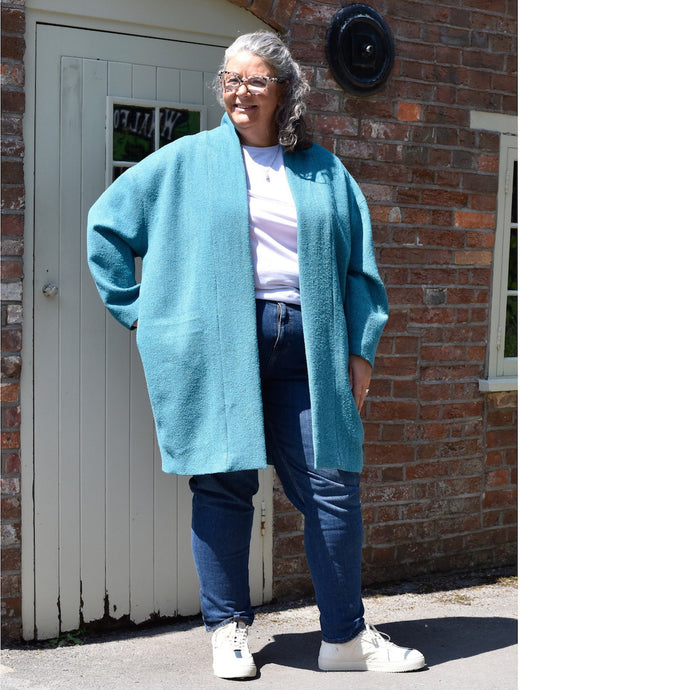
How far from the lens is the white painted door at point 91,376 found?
3404 mm

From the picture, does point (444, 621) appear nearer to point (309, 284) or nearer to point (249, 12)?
point (309, 284)

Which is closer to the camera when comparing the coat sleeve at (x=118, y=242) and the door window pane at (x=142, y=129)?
the coat sleeve at (x=118, y=242)

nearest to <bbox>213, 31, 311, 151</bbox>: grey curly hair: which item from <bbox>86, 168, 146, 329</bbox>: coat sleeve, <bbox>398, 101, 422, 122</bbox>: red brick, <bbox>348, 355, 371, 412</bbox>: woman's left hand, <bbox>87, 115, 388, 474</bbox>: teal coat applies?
<bbox>87, 115, 388, 474</bbox>: teal coat

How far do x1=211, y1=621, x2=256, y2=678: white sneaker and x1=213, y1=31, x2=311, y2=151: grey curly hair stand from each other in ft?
5.02

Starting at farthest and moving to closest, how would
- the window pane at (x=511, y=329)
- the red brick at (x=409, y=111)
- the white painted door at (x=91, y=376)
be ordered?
the window pane at (x=511, y=329) → the red brick at (x=409, y=111) → the white painted door at (x=91, y=376)

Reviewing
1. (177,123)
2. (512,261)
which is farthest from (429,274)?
(177,123)

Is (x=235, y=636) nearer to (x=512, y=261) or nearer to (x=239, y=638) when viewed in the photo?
(x=239, y=638)

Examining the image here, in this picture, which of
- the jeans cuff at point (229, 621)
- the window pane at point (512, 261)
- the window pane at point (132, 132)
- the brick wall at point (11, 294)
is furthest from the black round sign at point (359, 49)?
the jeans cuff at point (229, 621)

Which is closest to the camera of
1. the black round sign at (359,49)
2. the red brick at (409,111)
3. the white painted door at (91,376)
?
the white painted door at (91,376)

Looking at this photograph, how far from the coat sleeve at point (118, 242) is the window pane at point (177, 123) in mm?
635

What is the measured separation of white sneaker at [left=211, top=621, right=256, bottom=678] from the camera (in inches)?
120

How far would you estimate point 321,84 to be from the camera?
3924 mm

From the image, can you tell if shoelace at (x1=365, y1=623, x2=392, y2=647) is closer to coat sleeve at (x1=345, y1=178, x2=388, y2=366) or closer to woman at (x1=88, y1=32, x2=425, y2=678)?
woman at (x1=88, y1=32, x2=425, y2=678)

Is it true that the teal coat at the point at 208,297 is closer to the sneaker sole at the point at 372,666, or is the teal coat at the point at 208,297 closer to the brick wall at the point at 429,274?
the sneaker sole at the point at 372,666
